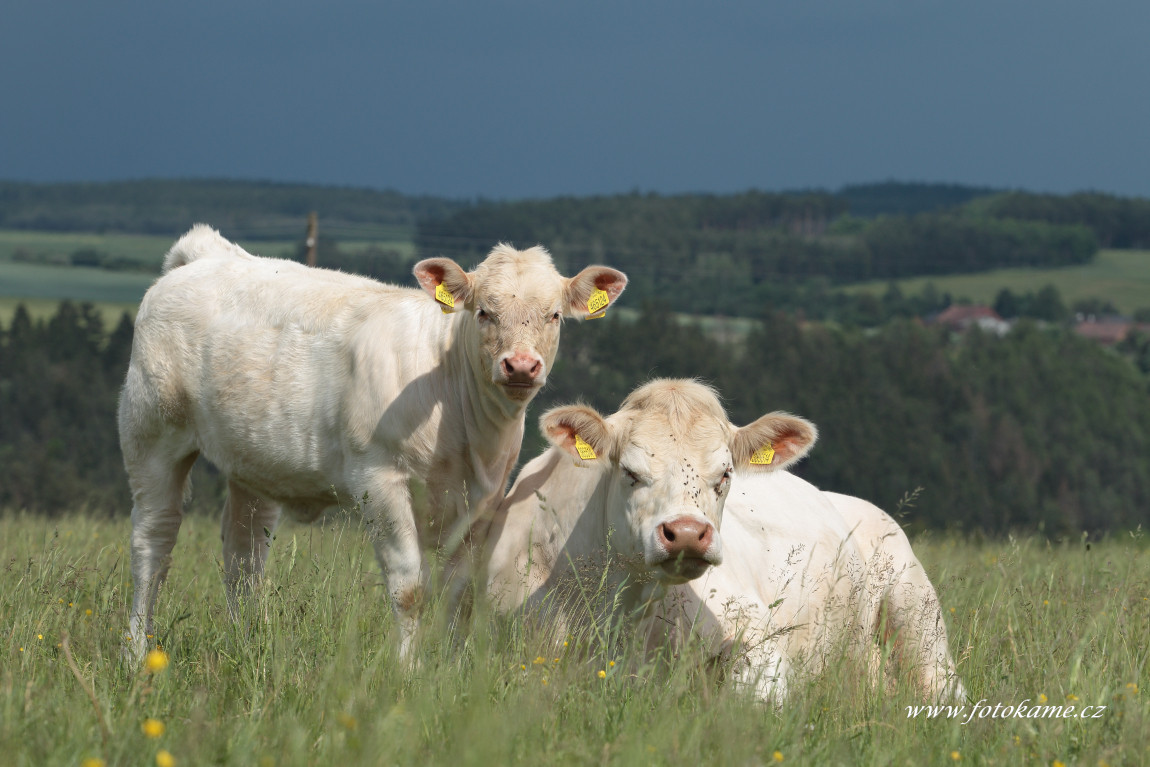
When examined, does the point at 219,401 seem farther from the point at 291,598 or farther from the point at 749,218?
the point at 749,218

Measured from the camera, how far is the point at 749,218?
12444 centimetres

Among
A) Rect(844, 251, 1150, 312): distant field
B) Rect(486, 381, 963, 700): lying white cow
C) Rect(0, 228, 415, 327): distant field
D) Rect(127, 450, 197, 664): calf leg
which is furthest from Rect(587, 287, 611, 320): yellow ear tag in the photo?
Rect(844, 251, 1150, 312): distant field

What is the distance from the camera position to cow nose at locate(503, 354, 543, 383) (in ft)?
17.9

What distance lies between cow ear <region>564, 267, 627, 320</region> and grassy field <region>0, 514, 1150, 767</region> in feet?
5.31

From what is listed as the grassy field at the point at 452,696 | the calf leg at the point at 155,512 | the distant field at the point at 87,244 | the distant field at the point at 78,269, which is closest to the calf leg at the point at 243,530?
the calf leg at the point at 155,512

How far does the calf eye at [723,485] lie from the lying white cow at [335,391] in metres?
1.00

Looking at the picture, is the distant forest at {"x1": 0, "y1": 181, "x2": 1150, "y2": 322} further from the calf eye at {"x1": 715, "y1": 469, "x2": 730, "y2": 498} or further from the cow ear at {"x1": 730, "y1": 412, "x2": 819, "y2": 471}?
the calf eye at {"x1": 715, "y1": 469, "x2": 730, "y2": 498}

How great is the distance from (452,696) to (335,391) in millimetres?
2560

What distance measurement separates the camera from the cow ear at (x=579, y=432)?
5168mm

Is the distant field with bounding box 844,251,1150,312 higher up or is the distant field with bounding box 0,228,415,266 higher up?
the distant field with bounding box 844,251,1150,312

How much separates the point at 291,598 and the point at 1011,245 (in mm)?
122982

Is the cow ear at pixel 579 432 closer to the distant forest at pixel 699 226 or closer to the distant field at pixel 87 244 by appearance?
the distant forest at pixel 699 226

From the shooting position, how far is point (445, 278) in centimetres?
592

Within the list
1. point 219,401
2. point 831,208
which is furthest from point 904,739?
point 831,208
